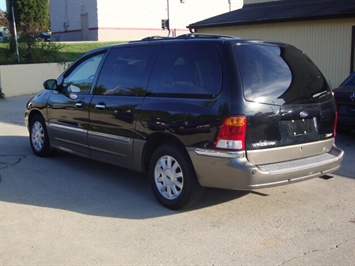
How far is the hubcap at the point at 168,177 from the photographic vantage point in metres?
5.06

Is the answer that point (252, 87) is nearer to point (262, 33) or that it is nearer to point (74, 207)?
point (74, 207)

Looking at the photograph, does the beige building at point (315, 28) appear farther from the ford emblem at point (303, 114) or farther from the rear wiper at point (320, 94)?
the ford emblem at point (303, 114)

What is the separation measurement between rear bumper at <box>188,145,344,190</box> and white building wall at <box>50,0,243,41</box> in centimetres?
3312

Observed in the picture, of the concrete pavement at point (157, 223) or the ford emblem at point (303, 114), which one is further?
the ford emblem at point (303, 114)

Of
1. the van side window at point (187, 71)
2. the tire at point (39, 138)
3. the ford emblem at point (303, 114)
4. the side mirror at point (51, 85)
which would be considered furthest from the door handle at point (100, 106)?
the ford emblem at point (303, 114)

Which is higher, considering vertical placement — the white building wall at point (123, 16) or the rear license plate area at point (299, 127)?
the white building wall at point (123, 16)

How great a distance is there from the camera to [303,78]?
203 inches

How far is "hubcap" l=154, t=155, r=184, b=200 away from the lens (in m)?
5.06

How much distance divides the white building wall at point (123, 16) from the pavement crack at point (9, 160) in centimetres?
2975

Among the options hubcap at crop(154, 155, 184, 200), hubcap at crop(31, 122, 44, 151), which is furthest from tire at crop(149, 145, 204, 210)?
hubcap at crop(31, 122, 44, 151)

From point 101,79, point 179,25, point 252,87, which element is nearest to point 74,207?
point 101,79

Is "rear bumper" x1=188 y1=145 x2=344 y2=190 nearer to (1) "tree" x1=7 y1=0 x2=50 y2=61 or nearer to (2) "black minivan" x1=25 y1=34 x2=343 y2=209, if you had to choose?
(2) "black minivan" x1=25 y1=34 x2=343 y2=209

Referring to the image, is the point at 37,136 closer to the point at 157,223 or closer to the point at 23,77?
the point at 157,223

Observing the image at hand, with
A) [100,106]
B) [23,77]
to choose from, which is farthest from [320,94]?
[23,77]
